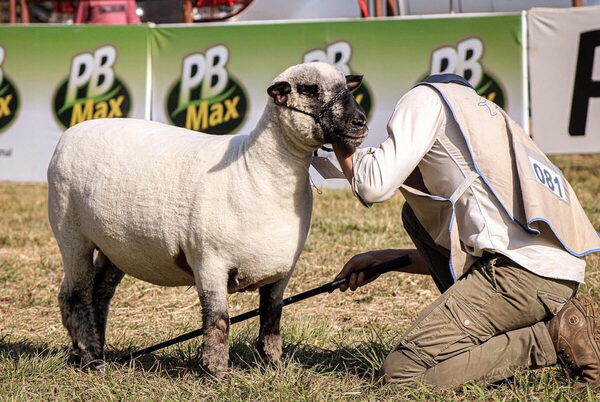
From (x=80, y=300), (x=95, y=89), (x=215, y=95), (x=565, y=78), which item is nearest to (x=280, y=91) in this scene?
(x=80, y=300)

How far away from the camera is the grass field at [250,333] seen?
9.74 feet

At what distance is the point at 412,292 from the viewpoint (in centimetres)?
483

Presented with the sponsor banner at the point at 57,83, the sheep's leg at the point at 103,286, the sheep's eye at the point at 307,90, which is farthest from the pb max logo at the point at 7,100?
the sheep's eye at the point at 307,90

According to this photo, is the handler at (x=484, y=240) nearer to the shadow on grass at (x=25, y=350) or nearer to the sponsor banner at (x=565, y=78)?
the shadow on grass at (x=25, y=350)

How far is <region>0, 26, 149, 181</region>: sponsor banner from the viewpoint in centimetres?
827

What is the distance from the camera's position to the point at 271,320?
3283 mm

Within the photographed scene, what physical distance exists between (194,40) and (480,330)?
231 inches

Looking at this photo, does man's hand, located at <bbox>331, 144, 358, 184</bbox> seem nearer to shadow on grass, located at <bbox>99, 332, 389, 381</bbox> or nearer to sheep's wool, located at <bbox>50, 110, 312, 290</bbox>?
sheep's wool, located at <bbox>50, 110, 312, 290</bbox>

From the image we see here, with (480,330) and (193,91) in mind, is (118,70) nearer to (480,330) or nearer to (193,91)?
(193,91)

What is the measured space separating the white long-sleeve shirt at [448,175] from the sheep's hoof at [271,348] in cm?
80

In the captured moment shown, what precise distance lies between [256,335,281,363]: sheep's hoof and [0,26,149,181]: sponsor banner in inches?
213

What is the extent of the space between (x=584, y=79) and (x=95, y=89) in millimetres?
5018

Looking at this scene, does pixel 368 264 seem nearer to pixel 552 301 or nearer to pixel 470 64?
pixel 552 301

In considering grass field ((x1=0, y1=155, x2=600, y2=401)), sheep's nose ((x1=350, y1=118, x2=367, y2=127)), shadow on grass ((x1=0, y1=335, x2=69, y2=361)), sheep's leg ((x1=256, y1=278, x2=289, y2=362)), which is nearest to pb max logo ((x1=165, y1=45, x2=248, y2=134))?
grass field ((x1=0, y1=155, x2=600, y2=401))
